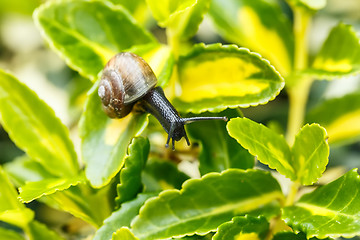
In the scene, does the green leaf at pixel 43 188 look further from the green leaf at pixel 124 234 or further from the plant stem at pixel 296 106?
the plant stem at pixel 296 106

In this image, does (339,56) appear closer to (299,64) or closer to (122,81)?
(299,64)

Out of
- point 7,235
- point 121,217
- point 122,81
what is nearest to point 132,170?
point 121,217

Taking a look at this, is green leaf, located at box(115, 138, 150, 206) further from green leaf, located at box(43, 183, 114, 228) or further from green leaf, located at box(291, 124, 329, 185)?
green leaf, located at box(291, 124, 329, 185)

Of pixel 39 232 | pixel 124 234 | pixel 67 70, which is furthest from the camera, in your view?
pixel 67 70

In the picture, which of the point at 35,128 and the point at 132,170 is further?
the point at 35,128

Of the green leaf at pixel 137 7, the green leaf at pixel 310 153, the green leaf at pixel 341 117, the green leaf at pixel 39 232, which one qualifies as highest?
the green leaf at pixel 137 7

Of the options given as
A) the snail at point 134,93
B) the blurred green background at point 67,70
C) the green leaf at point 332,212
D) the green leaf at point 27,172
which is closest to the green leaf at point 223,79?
the snail at point 134,93

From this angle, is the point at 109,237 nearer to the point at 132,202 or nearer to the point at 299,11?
the point at 132,202
